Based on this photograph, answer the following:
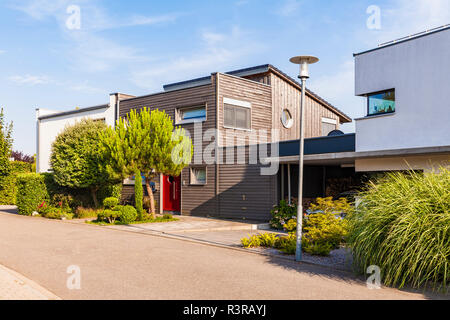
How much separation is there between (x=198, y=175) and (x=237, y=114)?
3.42 meters

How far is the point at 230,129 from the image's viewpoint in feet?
63.9

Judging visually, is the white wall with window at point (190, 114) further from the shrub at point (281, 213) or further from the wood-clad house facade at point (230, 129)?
the shrub at point (281, 213)

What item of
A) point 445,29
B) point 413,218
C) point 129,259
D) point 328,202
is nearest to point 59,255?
point 129,259

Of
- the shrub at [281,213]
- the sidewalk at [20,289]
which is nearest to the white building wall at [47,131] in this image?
the shrub at [281,213]

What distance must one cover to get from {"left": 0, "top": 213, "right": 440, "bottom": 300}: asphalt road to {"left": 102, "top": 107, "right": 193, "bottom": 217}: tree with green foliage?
15.1ft

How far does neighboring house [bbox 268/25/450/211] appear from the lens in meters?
11.9

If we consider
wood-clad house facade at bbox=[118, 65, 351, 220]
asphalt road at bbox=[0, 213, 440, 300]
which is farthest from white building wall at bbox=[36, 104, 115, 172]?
asphalt road at bbox=[0, 213, 440, 300]

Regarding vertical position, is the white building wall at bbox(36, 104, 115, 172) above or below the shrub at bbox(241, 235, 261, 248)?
above

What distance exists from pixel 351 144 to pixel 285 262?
21.3 feet

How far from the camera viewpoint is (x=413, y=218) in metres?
6.81

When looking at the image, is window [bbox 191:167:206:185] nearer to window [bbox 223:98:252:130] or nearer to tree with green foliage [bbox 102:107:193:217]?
window [bbox 223:98:252:130]

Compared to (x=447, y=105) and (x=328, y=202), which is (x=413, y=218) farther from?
(x=447, y=105)

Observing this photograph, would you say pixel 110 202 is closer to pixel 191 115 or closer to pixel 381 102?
pixel 191 115

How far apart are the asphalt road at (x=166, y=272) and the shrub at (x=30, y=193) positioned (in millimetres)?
8136
